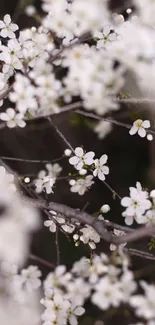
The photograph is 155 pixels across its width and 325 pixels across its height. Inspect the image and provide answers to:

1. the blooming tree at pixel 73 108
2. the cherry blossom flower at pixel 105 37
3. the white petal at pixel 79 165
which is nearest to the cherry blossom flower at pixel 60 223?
the blooming tree at pixel 73 108

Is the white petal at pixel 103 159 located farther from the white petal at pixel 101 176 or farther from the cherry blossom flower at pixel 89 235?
the cherry blossom flower at pixel 89 235

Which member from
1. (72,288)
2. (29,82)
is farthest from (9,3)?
(72,288)

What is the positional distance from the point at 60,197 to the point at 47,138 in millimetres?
282

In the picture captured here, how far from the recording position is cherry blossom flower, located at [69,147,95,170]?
1.10 meters

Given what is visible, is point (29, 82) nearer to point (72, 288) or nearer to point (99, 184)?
point (72, 288)

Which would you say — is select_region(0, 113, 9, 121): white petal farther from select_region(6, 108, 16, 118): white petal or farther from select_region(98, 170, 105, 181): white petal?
select_region(98, 170, 105, 181): white petal

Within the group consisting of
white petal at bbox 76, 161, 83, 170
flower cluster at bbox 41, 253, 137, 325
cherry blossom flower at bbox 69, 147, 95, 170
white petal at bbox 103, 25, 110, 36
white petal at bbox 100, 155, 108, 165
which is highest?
white petal at bbox 103, 25, 110, 36

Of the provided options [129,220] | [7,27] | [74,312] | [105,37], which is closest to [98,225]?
[129,220]

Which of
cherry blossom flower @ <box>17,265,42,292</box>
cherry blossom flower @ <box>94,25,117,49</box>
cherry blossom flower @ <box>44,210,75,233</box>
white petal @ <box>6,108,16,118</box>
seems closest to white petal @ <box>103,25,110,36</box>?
cherry blossom flower @ <box>94,25,117,49</box>

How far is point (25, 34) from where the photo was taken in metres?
0.99

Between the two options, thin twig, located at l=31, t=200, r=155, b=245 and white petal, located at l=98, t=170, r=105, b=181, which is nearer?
thin twig, located at l=31, t=200, r=155, b=245

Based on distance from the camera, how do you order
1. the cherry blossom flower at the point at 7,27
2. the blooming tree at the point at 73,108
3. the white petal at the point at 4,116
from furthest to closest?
the cherry blossom flower at the point at 7,27 → the white petal at the point at 4,116 → the blooming tree at the point at 73,108

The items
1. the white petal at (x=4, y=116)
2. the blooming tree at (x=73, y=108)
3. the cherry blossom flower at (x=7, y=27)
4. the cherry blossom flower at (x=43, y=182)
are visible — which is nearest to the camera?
the blooming tree at (x=73, y=108)

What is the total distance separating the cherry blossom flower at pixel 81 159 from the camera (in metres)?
1.10
